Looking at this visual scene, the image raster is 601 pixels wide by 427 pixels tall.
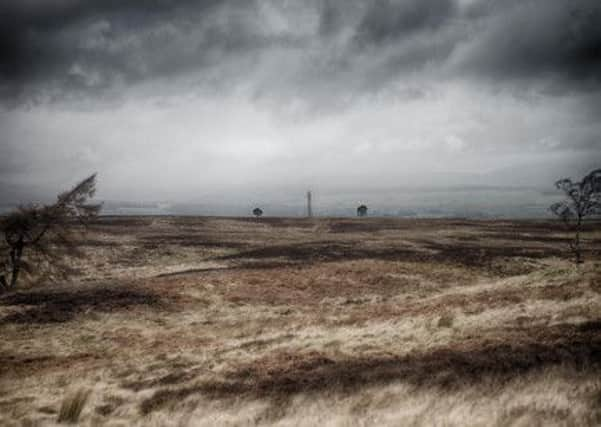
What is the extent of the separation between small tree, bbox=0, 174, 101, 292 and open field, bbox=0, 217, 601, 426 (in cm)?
256

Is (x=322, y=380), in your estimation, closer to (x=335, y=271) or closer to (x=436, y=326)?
(x=436, y=326)

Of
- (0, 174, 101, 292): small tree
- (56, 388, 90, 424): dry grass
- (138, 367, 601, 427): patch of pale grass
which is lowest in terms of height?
(56, 388, 90, 424): dry grass

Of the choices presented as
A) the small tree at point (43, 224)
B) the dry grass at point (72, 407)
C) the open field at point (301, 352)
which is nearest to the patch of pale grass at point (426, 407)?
the open field at point (301, 352)

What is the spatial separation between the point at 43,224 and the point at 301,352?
22.5 meters

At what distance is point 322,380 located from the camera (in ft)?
31.9

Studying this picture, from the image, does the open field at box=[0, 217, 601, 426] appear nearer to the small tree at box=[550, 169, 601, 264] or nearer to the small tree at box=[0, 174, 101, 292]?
the small tree at box=[0, 174, 101, 292]

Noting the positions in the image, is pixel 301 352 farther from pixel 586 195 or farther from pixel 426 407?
pixel 586 195

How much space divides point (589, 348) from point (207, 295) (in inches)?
818

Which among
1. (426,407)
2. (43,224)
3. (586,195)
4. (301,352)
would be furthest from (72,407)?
(586,195)

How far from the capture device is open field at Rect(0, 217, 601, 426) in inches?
309

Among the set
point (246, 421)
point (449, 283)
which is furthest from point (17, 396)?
point (449, 283)

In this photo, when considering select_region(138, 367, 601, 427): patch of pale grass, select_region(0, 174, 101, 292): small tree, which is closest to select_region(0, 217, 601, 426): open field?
select_region(138, 367, 601, 427): patch of pale grass

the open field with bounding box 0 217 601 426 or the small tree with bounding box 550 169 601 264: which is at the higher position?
the small tree with bounding box 550 169 601 264

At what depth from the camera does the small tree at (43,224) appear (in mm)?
25781
